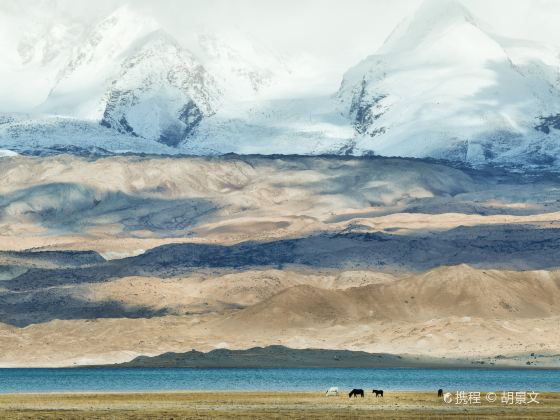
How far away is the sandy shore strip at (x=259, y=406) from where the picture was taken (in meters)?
83.5

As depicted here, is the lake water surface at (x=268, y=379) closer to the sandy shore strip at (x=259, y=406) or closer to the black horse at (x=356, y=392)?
the sandy shore strip at (x=259, y=406)

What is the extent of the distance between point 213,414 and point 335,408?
8.41 meters

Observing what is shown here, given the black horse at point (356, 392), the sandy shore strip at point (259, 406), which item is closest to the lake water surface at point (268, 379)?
the sandy shore strip at point (259, 406)

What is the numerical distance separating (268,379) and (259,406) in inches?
1974

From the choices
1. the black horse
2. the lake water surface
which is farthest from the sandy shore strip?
the lake water surface

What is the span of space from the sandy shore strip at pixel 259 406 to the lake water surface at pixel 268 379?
16.4 m

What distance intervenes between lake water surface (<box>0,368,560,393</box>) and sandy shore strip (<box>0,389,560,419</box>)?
1640 cm

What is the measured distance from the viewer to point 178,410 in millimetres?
88500

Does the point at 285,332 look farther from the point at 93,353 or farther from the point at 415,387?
the point at 415,387

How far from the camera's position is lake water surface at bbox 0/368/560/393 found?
407ft

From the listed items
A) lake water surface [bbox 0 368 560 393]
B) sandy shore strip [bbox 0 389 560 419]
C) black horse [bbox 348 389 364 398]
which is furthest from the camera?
lake water surface [bbox 0 368 560 393]

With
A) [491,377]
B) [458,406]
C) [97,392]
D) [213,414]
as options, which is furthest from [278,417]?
[491,377]

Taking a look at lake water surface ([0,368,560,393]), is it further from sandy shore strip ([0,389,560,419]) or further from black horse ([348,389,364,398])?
black horse ([348,389,364,398])

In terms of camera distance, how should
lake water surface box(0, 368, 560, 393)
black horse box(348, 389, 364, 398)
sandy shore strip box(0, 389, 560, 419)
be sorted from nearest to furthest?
sandy shore strip box(0, 389, 560, 419) < black horse box(348, 389, 364, 398) < lake water surface box(0, 368, 560, 393)
